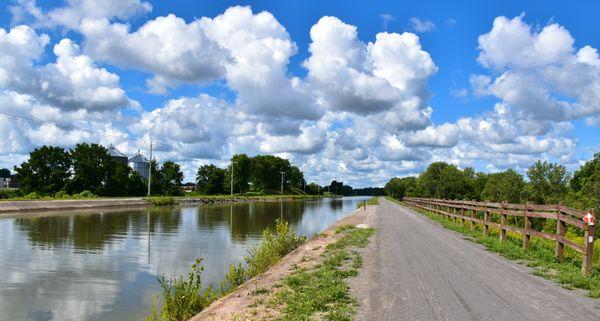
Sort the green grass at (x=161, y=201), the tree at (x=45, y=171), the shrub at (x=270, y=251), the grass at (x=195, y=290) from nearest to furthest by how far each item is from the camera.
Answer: the grass at (x=195, y=290), the shrub at (x=270, y=251), the green grass at (x=161, y=201), the tree at (x=45, y=171)

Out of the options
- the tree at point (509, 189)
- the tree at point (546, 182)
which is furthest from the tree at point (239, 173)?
the tree at point (546, 182)

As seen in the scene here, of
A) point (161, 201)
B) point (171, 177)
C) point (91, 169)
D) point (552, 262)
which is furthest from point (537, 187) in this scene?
point (171, 177)

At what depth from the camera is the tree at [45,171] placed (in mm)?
74875

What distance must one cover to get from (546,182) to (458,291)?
4019cm

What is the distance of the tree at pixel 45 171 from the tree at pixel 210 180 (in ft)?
167

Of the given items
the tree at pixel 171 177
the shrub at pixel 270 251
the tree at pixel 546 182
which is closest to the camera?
the shrub at pixel 270 251

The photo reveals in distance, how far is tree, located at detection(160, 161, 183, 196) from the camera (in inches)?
4245

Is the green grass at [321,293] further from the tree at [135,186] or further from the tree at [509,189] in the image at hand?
the tree at [135,186]

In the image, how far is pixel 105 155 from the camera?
281ft

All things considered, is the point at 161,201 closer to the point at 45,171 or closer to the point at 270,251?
the point at 45,171

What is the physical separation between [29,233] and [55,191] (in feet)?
187

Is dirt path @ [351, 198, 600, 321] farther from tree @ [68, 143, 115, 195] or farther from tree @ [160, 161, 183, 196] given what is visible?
tree @ [160, 161, 183, 196]

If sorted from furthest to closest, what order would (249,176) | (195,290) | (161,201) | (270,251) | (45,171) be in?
1. (249,176)
2. (45,171)
3. (161,201)
4. (270,251)
5. (195,290)

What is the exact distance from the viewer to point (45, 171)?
76.6 metres
